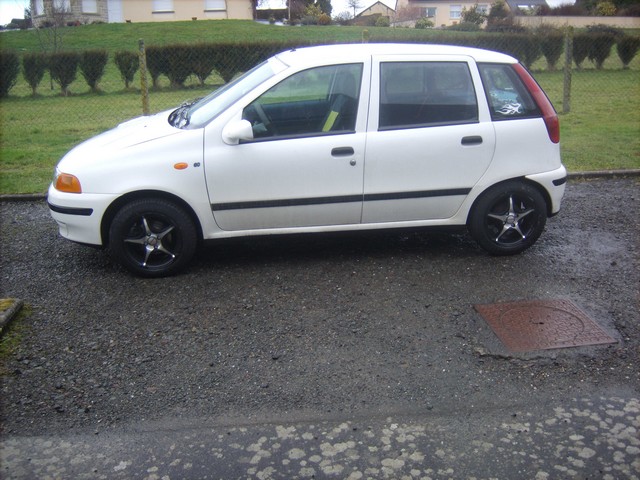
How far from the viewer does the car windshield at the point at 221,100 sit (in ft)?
18.2

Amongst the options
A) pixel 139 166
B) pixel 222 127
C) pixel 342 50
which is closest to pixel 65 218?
pixel 139 166

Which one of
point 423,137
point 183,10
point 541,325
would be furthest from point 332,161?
point 183,10

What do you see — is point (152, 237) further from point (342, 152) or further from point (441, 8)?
point (441, 8)

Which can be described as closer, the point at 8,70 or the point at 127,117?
the point at 127,117

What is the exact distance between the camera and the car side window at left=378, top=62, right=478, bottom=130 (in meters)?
5.50

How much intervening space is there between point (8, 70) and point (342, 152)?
51.8 feet

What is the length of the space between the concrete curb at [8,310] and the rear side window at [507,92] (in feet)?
13.2

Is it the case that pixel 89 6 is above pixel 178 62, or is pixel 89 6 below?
above

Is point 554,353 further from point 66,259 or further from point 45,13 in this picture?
point 45,13

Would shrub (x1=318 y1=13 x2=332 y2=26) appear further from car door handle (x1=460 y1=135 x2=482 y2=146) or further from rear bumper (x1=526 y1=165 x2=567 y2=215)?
car door handle (x1=460 y1=135 x2=482 y2=146)

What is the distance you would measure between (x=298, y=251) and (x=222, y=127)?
4.59 ft

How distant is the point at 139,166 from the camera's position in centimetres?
523

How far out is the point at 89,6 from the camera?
149 ft

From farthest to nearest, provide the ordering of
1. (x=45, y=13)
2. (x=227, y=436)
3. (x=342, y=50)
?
1. (x=45, y=13)
2. (x=342, y=50)
3. (x=227, y=436)
